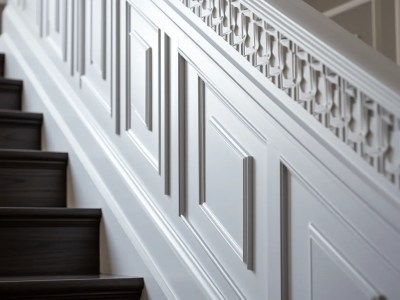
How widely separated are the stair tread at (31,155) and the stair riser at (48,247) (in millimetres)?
343

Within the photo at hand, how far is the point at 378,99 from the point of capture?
128 centimetres

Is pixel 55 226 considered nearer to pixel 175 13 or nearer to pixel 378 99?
pixel 175 13

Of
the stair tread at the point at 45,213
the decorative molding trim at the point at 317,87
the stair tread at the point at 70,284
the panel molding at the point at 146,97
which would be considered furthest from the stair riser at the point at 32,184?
the decorative molding trim at the point at 317,87

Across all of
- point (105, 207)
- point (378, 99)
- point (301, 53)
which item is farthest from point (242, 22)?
point (105, 207)

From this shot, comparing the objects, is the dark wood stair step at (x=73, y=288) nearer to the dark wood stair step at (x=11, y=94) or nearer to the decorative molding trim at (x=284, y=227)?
the decorative molding trim at (x=284, y=227)

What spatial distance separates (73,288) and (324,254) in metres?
0.72

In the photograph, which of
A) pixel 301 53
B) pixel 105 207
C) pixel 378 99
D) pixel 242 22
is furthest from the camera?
pixel 105 207

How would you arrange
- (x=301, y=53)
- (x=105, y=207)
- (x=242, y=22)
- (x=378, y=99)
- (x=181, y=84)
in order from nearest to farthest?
(x=378, y=99), (x=301, y=53), (x=242, y=22), (x=181, y=84), (x=105, y=207)

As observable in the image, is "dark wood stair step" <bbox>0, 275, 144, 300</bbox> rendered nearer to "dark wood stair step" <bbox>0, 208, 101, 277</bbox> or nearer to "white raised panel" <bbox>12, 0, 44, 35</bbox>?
"dark wood stair step" <bbox>0, 208, 101, 277</bbox>

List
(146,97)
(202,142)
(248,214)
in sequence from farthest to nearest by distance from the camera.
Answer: (146,97), (202,142), (248,214)

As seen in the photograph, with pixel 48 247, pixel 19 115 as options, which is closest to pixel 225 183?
pixel 48 247

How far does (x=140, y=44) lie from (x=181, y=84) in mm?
317

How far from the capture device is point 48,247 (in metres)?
2.23

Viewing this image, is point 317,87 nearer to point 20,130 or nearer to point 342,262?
point 342,262
